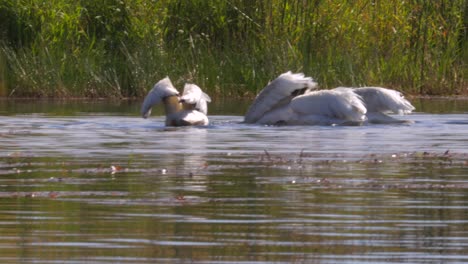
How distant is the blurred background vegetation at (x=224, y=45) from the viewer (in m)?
24.2

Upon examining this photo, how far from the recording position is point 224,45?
83.3 ft

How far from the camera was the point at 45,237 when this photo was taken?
22.2ft

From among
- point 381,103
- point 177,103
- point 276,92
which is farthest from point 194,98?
point 381,103

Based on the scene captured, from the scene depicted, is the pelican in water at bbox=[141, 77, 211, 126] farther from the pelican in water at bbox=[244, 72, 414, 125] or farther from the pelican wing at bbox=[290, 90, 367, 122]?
the pelican wing at bbox=[290, 90, 367, 122]

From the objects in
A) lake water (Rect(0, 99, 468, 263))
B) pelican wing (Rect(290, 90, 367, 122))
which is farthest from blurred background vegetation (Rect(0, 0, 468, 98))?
lake water (Rect(0, 99, 468, 263))

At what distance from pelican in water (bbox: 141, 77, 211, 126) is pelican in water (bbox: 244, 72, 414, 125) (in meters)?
0.74

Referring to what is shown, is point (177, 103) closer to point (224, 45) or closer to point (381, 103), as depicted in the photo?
point (381, 103)

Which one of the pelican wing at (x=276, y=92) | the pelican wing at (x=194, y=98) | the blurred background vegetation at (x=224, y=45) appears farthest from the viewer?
the blurred background vegetation at (x=224, y=45)

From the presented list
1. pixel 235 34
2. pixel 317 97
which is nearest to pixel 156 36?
pixel 235 34

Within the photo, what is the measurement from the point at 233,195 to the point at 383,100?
26.7 feet

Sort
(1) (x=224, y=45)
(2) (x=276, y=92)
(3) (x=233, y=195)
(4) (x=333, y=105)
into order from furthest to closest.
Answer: (1) (x=224, y=45)
(2) (x=276, y=92)
(4) (x=333, y=105)
(3) (x=233, y=195)

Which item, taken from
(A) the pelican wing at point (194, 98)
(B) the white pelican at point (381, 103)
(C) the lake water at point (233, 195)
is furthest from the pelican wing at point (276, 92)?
(C) the lake water at point (233, 195)

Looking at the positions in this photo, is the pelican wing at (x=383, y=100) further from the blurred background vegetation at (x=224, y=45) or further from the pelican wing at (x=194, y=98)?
the blurred background vegetation at (x=224, y=45)

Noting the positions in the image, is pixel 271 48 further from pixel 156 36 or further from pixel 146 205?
pixel 146 205
